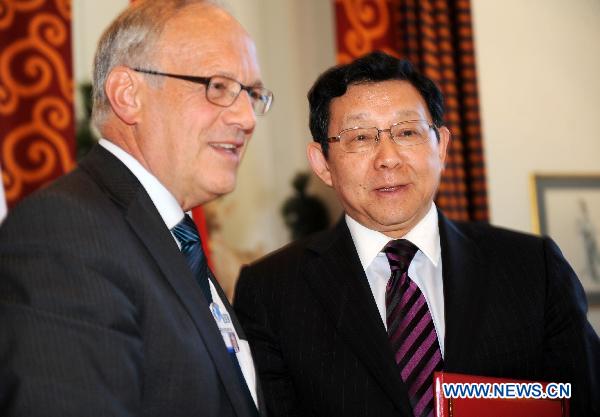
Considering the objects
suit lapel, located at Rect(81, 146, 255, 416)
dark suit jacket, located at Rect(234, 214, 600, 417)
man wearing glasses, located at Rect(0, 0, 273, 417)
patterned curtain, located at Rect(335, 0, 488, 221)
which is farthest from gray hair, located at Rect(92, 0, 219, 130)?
patterned curtain, located at Rect(335, 0, 488, 221)

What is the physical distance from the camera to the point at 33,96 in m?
3.41

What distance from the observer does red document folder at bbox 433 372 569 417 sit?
1481mm

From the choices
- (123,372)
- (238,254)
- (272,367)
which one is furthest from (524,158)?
(123,372)

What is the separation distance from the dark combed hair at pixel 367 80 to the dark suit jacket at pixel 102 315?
0.83 m

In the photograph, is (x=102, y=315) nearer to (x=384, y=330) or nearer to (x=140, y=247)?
(x=140, y=247)

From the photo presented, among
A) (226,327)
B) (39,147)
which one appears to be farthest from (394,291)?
(39,147)

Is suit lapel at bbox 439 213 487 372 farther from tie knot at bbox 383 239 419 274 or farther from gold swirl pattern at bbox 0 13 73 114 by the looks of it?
gold swirl pattern at bbox 0 13 73 114

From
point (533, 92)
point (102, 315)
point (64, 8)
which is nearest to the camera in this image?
point (102, 315)

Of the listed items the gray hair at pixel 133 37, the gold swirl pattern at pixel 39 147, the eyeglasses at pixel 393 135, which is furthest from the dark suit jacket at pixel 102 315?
the gold swirl pattern at pixel 39 147

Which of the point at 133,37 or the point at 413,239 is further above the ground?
the point at 133,37

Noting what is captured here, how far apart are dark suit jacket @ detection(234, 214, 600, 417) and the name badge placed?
0.86 feet

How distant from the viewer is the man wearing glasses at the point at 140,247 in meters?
1.14

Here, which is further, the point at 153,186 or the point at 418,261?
the point at 418,261

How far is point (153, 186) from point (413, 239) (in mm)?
800
